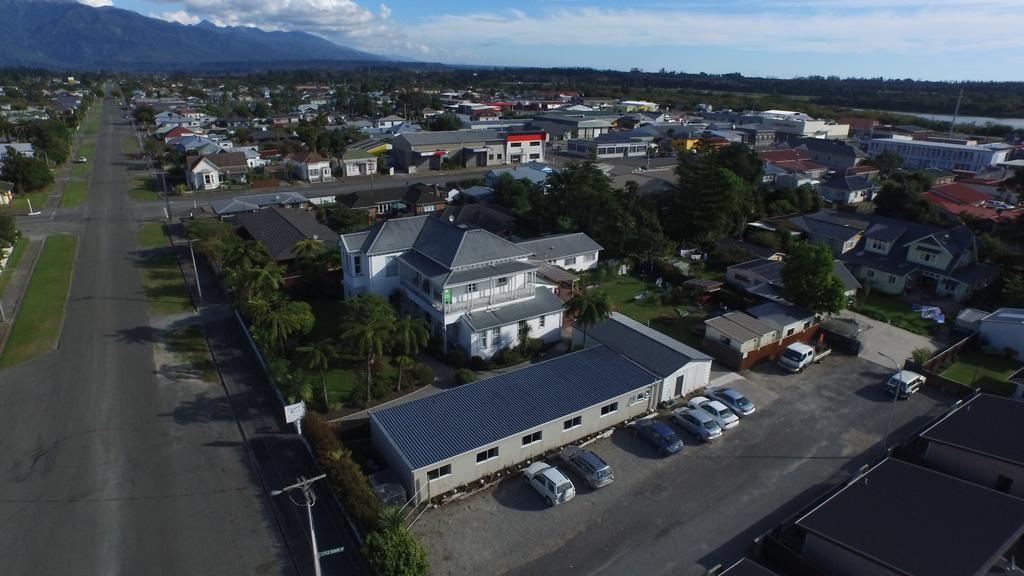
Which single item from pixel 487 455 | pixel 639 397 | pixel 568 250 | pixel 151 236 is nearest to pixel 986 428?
pixel 639 397

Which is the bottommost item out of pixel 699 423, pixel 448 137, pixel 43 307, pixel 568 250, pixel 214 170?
pixel 43 307

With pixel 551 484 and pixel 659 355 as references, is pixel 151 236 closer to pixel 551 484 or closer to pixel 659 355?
pixel 659 355

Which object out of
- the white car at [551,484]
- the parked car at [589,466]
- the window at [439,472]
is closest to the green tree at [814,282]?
the parked car at [589,466]

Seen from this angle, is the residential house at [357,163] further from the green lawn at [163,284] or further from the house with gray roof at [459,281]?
the house with gray roof at [459,281]

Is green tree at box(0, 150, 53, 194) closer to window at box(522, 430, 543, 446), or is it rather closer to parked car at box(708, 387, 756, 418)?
window at box(522, 430, 543, 446)

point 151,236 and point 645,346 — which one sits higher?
point 645,346

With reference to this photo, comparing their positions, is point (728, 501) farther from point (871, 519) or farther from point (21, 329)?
point (21, 329)
